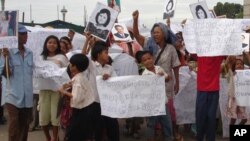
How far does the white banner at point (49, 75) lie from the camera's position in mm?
6535

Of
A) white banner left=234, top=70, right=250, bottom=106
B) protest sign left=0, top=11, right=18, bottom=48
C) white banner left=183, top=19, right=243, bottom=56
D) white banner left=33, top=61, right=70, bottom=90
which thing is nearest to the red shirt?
white banner left=183, top=19, right=243, bottom=56

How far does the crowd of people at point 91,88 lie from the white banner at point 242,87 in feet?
0.42

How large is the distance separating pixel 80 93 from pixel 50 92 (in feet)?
4.34

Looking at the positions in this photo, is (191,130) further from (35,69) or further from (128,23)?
(35,69)

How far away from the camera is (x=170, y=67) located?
6.63 m

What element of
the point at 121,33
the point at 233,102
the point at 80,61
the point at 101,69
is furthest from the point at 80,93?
the point at 233,102

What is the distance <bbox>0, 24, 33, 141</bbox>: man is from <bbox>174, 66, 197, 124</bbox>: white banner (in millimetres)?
2563

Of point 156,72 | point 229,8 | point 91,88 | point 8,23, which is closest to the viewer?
point 91,88

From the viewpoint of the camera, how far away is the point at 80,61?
5.70 meters

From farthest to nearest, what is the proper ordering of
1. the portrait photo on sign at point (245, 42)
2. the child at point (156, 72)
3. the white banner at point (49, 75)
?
1. the portrait photo on sign at point (245, 42)
2. the white banner at point (49, 75)
3. the child at point (156, 72)

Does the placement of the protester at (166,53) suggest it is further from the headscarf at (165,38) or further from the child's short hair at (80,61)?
the child's short hair at (80,61)

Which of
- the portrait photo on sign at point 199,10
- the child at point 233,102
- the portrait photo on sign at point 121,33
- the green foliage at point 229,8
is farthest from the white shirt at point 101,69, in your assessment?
the green foliage at point 229,8

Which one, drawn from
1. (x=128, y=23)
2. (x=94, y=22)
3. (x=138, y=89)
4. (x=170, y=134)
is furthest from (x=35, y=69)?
(x=128, y=23)

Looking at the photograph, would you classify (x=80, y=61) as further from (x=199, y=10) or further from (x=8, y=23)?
(x=199, y=10)
